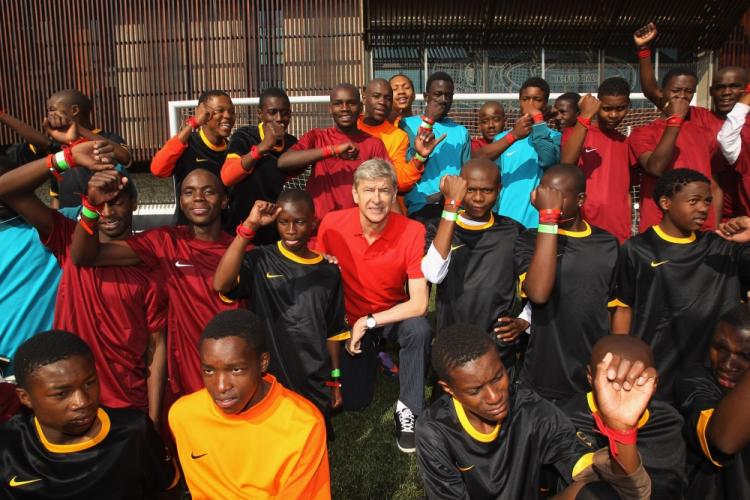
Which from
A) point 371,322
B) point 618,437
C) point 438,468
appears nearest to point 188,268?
point 371,322

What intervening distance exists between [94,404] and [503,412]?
173 cm

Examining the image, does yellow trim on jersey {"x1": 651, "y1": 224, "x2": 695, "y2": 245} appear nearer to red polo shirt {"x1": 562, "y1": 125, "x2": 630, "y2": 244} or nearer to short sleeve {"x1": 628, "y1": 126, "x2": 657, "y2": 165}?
red polo shirt {"x1": 562, "y1": 125, "x2": 630, "y2": 244}

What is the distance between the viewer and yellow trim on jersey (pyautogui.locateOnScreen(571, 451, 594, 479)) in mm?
2359

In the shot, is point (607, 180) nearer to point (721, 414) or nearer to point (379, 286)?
point (379, 286)

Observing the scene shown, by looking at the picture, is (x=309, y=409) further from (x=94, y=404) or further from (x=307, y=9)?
(x=307, y=9)

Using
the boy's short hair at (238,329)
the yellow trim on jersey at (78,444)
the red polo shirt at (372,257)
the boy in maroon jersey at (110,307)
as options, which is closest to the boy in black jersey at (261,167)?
the red polo shirt at (372,257)

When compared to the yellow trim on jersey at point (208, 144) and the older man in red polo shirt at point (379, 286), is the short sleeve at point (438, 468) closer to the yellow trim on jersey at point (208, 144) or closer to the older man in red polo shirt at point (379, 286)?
the older man in red polo shirt at point (379, 286)

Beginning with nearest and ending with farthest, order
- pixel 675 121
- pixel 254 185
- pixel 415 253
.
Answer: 1. pixel 415 253
2. pixel 675 121
3. pixel 254 185

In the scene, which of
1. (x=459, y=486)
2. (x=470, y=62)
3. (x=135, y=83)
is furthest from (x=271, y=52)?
(x=459, y=486)

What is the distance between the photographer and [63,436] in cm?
250

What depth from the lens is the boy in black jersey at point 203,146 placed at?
4.65 m

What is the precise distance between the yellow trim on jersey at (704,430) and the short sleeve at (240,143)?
11.7 feet

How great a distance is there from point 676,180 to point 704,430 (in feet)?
5.43

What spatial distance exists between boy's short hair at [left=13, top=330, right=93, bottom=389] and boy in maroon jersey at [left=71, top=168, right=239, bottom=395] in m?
0.85
